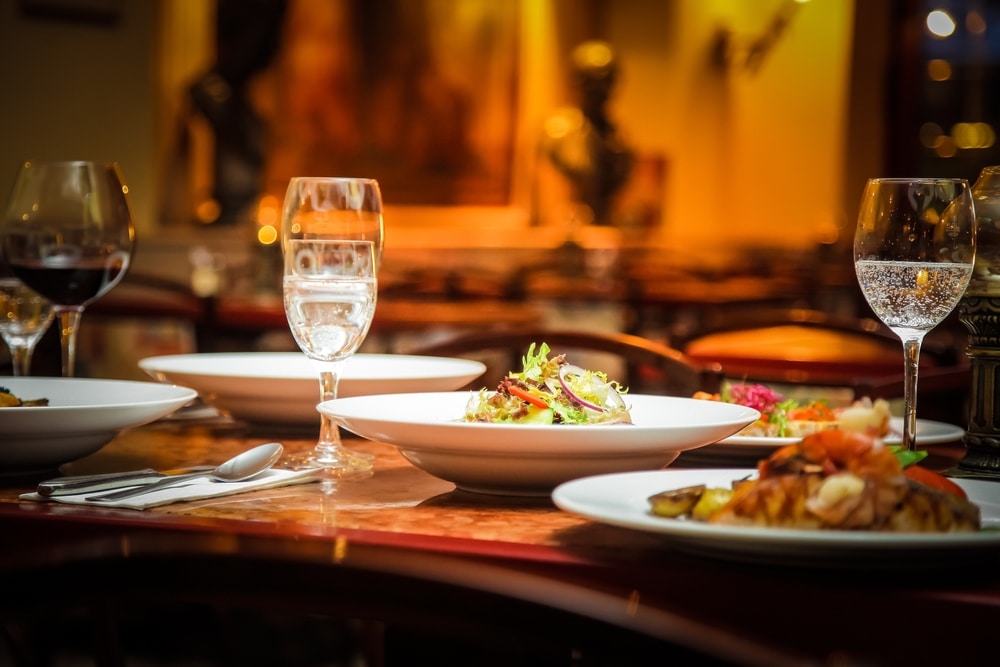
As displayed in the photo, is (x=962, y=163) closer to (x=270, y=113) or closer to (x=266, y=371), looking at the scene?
(x=270, y=113)

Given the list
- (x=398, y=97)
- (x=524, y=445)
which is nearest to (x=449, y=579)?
(x=524, y=445)

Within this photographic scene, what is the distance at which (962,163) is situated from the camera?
30.5ft

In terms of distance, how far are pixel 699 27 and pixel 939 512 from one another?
9361 millimetres

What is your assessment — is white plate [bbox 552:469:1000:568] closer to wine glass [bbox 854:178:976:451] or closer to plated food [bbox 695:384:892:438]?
wine glass [bbox 854:178:976:451]

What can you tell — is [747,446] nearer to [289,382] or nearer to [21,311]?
[289,382]

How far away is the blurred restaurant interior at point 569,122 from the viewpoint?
27.4 ft

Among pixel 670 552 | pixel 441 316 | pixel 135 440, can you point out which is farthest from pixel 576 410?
pixel 441 316

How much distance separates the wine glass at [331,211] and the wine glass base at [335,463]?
18 cm

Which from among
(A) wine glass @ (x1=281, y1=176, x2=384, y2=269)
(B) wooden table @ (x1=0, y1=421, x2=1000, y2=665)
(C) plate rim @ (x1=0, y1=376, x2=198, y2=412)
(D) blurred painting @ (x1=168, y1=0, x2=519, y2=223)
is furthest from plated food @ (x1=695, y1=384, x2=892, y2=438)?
(D) blurred painting @ (x1=168, y1=0, x2=519, y2=223)

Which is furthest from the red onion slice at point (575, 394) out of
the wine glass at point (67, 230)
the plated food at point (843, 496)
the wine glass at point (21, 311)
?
the wine glass at point (21, 311)

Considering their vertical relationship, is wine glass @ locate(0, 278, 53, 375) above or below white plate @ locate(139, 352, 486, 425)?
above

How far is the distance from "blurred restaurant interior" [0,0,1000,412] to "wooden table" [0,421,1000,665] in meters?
6.75

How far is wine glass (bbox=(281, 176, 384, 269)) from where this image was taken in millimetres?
1215

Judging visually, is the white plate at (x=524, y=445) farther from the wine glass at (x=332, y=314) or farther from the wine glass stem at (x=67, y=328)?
the wine glass stem at (x=67, y=328)
